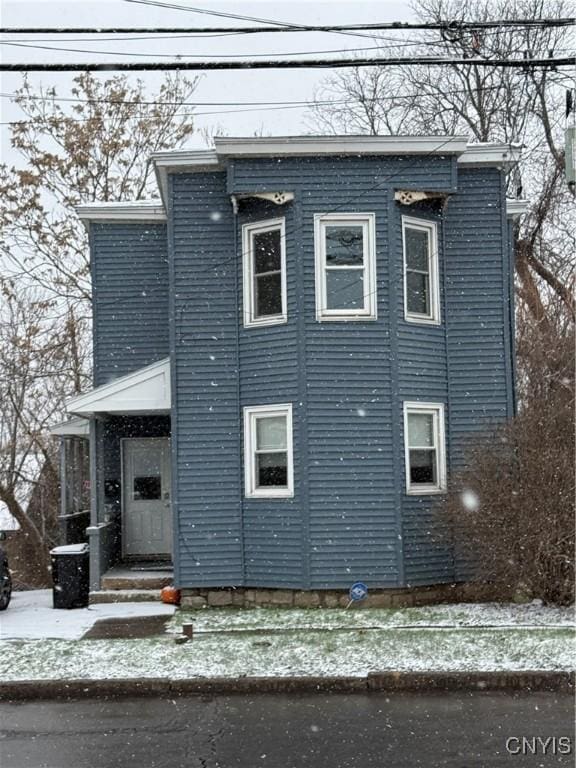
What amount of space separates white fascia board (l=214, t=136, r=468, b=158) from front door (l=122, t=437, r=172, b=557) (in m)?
5.72

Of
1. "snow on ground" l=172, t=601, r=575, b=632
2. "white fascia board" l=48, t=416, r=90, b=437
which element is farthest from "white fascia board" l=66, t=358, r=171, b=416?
"snow on ground" l=172, t=601, r=575, b=632

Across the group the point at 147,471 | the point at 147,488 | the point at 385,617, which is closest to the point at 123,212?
the point at 147,471

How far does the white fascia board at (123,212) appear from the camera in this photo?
704 inches

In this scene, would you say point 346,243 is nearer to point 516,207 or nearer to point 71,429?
point 516,207

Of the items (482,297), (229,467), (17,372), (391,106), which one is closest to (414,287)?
(482,297)

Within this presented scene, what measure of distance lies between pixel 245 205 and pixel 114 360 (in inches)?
169

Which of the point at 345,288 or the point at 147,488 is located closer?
the point at 345,288

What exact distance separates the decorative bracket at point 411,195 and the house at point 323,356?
0.15ft

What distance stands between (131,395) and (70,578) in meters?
2.94

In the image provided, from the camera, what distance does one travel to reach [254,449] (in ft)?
49.8

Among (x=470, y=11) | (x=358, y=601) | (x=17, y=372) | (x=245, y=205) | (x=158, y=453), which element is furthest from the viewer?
(x=17, y=372)

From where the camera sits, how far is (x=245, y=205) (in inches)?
607

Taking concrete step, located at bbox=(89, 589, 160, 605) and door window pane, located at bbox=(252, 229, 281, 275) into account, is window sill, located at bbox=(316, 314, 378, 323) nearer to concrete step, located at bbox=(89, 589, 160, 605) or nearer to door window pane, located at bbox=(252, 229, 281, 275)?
door window pane, located at bbox=(252, 229, 281, 275)

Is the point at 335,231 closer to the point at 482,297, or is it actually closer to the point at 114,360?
the point at 482,297
